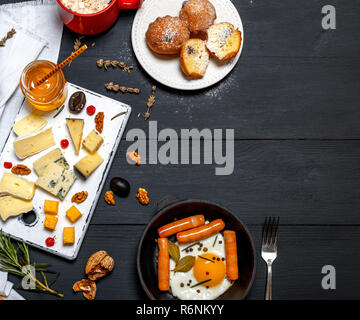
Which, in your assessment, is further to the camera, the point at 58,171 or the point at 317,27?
the point at 317,27

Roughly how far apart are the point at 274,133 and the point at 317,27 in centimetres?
42

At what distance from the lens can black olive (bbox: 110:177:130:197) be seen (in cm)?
144

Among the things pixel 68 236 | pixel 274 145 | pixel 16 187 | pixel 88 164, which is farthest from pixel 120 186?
pixel 274 145

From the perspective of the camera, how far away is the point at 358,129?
5.04 ft

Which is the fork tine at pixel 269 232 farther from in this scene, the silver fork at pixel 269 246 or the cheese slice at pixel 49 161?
the cheese slice at pixel 49 161

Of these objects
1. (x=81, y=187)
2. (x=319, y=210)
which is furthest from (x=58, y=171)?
(x=319, y=210)

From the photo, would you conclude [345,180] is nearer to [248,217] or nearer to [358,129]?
[358,129]

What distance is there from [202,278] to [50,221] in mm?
538

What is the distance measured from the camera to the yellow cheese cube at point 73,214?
4.66 ft

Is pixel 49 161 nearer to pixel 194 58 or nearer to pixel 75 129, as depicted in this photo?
pixel 75 129

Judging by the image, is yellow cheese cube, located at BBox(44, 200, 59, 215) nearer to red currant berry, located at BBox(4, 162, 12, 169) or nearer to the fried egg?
red currant berry, located at BBox(4, 162, 12, 169)

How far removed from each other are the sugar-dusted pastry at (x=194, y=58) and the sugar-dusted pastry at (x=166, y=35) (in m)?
0.03

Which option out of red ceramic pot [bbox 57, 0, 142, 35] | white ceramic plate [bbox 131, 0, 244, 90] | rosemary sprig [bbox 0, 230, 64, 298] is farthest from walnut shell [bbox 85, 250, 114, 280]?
red ceramic pot [bbox 57, 0, 142, 35]

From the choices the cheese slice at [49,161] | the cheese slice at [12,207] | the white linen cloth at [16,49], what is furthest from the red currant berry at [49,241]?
the white linen cloth at [16,49]
